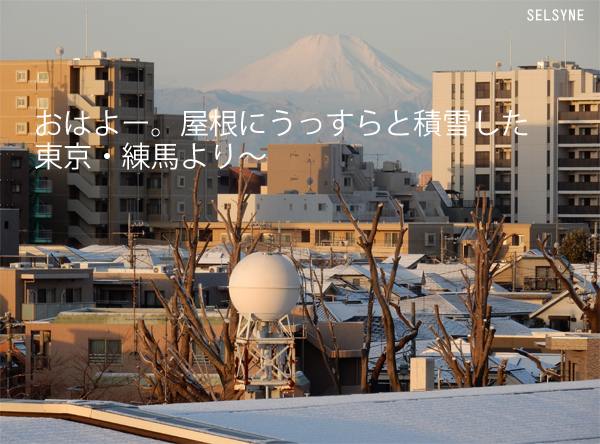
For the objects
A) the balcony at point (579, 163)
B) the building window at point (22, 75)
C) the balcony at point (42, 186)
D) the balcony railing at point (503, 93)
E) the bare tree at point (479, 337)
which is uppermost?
the balcony railing at point (503, 93)

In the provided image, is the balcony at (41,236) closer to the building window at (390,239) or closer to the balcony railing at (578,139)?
the building window at (390,239)

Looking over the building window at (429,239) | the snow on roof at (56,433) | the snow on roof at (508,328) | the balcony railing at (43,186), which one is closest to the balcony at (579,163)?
the building window at (429,239)

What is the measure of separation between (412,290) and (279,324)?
2867cm

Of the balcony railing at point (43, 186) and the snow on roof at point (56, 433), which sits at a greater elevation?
the balcony railing at point (43, 186)

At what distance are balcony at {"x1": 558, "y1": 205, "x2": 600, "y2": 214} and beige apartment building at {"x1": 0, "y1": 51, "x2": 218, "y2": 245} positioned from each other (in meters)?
31.3

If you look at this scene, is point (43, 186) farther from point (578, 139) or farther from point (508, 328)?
point (508, 328)

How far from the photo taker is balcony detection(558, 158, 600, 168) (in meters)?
81.0

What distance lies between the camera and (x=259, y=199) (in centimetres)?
7556

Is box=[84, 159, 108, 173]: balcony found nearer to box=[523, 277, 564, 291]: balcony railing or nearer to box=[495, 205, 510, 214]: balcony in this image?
box=[495, 205, 510, 214]: balcony

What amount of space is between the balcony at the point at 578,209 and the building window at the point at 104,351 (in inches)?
2500

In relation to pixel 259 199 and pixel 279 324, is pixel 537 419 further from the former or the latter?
pixel 259 199

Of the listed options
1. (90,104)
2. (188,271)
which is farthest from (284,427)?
(90,104)

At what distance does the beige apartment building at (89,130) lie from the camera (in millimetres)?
70125

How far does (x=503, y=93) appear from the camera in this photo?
276ft
